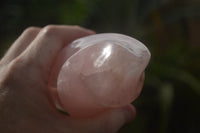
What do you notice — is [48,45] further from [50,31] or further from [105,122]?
[105,122]

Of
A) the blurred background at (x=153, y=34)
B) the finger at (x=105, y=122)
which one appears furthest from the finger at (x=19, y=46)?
the blurred background at (x=153, y=34)

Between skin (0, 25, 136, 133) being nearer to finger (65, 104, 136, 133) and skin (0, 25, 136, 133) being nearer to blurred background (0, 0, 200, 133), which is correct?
finger (65, 104, 136, 133)

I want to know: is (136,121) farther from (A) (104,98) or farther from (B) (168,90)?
(A) (104,98)

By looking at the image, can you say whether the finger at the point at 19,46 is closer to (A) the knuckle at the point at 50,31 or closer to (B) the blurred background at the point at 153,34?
(A) the knuckle at the point at 50,31

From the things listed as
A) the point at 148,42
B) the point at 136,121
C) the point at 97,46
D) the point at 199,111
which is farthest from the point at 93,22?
the point at 97,46

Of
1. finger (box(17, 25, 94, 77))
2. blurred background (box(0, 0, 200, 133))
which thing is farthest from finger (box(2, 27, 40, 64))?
blurred background (box(0, 0, 200, 133))

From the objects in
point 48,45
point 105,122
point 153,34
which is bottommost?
point 153,34

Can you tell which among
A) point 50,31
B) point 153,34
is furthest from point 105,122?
point 153,34
